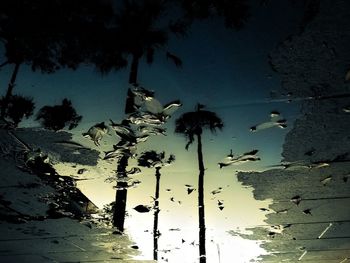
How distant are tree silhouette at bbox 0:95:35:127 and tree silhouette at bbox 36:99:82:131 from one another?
0.27ft

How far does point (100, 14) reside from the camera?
80.6 inches

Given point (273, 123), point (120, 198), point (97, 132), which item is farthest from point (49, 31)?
point (120, 198)

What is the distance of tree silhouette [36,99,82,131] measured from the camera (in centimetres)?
254

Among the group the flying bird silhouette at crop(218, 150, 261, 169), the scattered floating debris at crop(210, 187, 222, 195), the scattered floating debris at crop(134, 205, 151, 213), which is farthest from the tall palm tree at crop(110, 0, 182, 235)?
the scattered floating debris at crop(134, 205, 151, 213)

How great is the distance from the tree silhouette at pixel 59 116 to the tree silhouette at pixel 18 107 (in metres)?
0.08

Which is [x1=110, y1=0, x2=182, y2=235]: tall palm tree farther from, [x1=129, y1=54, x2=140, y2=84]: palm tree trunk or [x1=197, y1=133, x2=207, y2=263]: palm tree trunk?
[x1=197, y1=133, x2=207, y2=263]: palm tree trunk

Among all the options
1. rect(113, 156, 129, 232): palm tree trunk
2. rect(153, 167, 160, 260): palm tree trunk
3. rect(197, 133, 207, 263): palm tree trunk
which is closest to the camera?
rect(197, 133, 207, 263): palm tree trunk

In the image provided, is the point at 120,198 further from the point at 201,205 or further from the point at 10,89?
the point at 10,89

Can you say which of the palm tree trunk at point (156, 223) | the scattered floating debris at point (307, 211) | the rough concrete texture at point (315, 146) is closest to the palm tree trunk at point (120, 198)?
the palm tree trunk at point (156, 223)

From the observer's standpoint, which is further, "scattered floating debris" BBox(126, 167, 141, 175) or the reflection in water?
"scattered floating debris" BBox(126, 167, 141, 175)

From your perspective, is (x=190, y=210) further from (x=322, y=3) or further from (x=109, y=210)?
(x=322, y=3)

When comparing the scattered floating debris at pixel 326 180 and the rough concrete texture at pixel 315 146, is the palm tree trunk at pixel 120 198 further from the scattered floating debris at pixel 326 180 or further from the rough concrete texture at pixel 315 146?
the scattered floating debris at pixel 326 180

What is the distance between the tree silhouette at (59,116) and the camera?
99.9 inches

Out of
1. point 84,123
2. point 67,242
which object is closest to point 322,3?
point 84,123
